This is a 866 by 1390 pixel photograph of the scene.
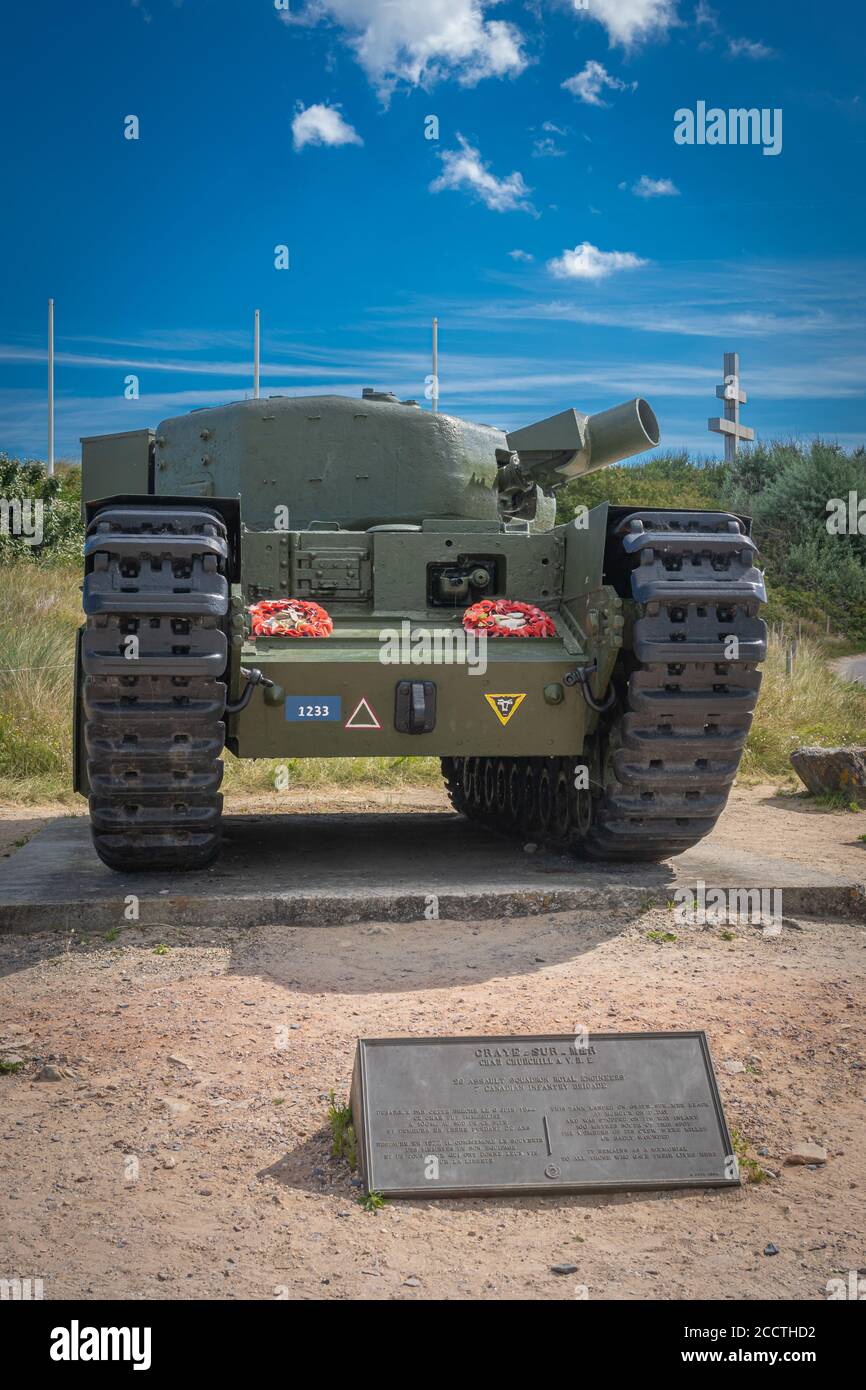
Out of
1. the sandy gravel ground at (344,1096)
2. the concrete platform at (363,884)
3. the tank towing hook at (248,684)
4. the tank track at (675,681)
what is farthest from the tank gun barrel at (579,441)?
the sandy gravel ground at (344,1096)

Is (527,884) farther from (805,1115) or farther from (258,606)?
(805,1115)

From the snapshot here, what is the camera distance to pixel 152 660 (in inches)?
255

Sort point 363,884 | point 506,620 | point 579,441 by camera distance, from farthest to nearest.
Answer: point 579,441 → point 506,620 → point 363,884

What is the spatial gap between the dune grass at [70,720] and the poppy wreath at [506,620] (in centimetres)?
560

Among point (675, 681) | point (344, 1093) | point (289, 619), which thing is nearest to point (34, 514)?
point (289, 619)

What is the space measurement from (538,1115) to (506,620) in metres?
4.13

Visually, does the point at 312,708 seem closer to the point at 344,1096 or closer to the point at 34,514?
the point at 344,1096

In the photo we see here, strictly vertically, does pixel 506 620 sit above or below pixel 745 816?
above

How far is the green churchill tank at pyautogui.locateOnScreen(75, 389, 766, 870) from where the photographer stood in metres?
6.62

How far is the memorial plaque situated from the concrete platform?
8.98 feet

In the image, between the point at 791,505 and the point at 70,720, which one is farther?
the point at 791,505

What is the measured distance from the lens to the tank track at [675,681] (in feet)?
22.6

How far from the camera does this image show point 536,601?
26.5 feet

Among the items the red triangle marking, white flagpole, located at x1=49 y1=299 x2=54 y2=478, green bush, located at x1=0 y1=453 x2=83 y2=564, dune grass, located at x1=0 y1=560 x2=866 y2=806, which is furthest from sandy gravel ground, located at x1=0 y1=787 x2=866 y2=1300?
white flagpole, located at x1=49 y1=299 x2=54 y2=478
